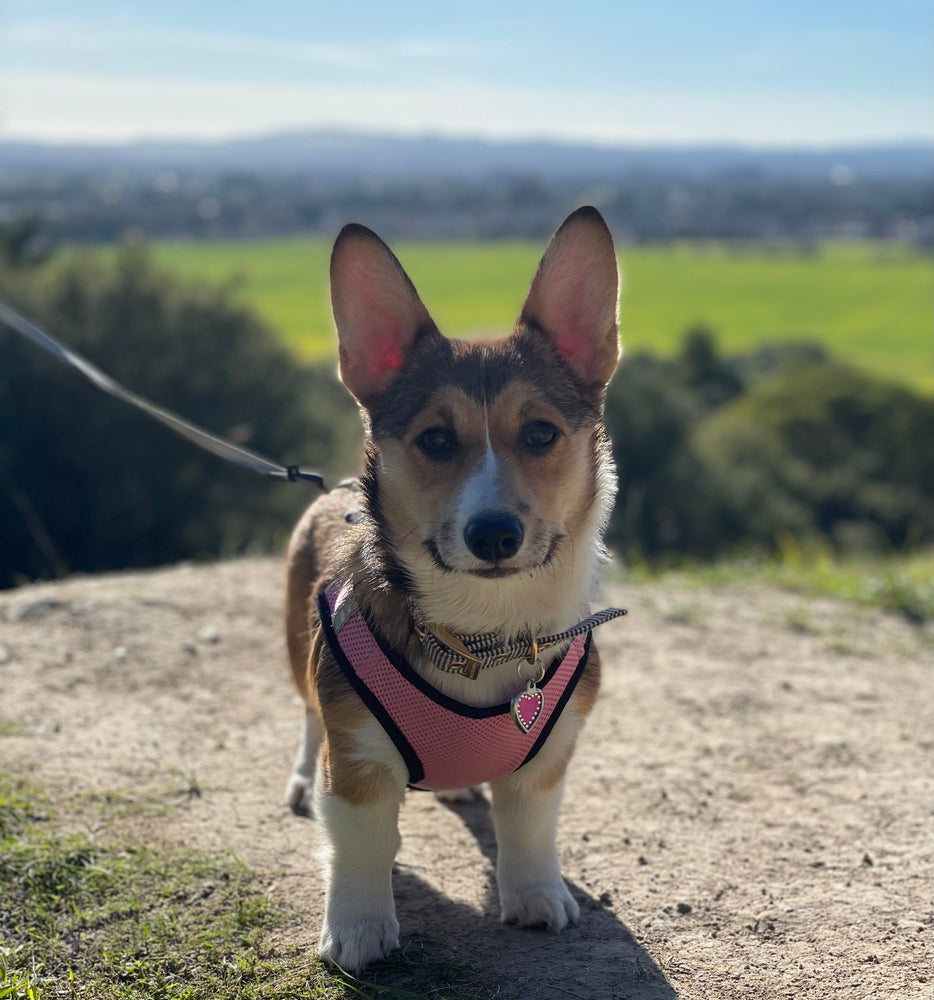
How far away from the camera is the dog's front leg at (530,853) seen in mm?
4184

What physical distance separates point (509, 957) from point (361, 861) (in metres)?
0.69

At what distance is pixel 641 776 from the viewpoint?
5.66 metres

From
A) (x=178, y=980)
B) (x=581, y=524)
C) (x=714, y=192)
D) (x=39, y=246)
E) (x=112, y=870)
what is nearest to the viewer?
(x=178, y=980)

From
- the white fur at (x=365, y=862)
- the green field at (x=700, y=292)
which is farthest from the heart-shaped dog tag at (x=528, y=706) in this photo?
the green field at (x=700, y=292)

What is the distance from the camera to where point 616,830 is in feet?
16.8

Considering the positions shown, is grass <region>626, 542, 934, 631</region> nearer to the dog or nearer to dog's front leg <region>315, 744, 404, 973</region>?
the dog

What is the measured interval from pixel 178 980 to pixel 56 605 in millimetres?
4338

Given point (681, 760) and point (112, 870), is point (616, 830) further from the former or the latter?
point (112, 870)

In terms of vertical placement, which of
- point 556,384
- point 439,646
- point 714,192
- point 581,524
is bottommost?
point 439,646

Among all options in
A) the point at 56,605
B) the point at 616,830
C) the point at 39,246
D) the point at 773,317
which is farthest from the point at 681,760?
the point at 773,317

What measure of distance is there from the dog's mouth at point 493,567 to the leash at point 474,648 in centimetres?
29

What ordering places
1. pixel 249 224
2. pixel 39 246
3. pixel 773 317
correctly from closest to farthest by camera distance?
pixel 39 246, pixel 773 317, pixel 249 224

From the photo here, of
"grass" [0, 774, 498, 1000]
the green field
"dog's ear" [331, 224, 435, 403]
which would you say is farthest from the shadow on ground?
the green field

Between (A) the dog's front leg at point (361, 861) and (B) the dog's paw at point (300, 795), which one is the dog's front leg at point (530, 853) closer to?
(A) the dog's front leg at point (361, 861)
